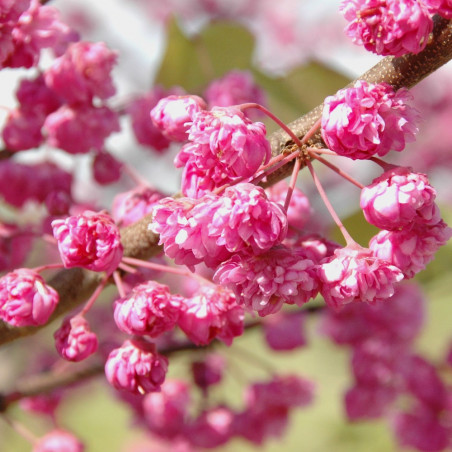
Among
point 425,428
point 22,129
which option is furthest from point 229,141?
point 425,428

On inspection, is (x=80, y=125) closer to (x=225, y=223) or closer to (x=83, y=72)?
(x=83, y=72)

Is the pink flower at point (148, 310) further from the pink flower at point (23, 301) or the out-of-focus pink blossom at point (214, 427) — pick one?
the out-of-focus pink blossom at point (214, 427)

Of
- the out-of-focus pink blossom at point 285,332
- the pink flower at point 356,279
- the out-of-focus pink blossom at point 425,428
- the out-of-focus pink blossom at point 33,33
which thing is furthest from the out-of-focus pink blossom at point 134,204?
the out-of-focus pink blossom at point 425,428

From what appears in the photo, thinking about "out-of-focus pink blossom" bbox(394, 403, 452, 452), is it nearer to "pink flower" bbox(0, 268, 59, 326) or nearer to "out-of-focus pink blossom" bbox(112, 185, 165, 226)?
"out-of-focus pink blossom" bbox(112, 185, 165, 226)

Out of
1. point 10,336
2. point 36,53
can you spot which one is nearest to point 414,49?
point 36,53

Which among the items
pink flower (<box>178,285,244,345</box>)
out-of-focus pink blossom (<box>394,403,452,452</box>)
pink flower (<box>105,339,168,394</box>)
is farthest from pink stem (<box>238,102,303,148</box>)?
out-of-focus pink blossom (<box>394,403,452,452</box>)
